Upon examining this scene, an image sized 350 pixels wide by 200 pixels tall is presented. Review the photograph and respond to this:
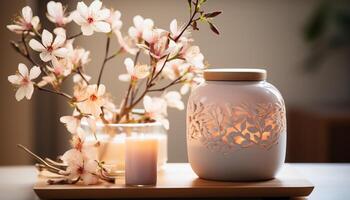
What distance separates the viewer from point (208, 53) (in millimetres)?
2844

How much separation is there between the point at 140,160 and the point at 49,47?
23 centimetres

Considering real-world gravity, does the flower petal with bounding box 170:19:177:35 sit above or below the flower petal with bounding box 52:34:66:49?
above

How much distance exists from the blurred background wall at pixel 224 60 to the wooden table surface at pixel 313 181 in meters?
0.96

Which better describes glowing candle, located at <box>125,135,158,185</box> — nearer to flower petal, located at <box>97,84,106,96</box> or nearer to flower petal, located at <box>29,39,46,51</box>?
flower petal, located at <box>97,84,106,96</box>

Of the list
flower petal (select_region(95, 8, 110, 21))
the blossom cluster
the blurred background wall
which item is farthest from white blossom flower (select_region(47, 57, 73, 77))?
the blurred background wall

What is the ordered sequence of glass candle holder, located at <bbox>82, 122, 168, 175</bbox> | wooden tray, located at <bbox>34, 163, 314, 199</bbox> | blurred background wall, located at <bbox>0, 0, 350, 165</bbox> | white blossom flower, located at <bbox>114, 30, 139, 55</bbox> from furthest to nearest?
blurred background wall, located at <bbox>0, 0, 350, 165</bbox>
white blossom flower, located at <bbox>114, 30, 139, 55</bbox>
glass candle holder, located at <bbox>82, 122, 168, 175</bbox>
wooden tray, located at <bbox>34, 163, 314, 199</bbox>

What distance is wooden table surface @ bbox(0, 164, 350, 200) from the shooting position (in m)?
1.27

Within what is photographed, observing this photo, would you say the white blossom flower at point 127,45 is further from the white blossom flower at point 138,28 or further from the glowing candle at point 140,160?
the glowing candle at point 140,160

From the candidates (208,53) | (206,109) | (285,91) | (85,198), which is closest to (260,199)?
(206,109)

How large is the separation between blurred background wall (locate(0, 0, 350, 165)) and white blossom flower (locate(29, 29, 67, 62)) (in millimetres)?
1248

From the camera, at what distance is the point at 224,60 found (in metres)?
2.88

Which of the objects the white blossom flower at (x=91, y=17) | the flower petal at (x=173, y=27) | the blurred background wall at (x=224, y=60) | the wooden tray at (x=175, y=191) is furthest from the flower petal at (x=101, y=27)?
the blurred background wall at (x=224, y=60)

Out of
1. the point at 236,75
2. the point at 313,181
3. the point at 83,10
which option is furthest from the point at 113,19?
the point at 313,181

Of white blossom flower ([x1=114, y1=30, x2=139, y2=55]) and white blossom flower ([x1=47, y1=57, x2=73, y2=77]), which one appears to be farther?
white blossom flower ([x1=114, y1=30, x2=139, y2=55])
